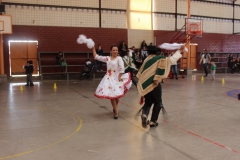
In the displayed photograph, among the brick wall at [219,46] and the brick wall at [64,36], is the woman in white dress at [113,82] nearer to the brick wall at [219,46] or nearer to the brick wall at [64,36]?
the brick wall at [64,36]

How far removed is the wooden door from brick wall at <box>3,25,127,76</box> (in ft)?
1.04

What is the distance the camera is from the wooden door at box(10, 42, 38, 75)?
15.7m

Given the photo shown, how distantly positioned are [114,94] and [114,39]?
12.7 meters

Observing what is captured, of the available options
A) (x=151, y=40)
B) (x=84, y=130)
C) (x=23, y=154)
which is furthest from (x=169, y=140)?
(x=151, y=40)

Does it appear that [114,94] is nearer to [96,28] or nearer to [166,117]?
[166,117]

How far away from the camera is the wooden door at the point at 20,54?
15.7 metres

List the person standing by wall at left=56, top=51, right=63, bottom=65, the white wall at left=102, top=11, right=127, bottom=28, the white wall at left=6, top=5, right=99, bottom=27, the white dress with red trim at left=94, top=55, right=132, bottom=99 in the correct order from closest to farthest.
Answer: the white dress with red trim at left=94, top=55, right=132, bottom=99
the white wall at left=6, top=5, right=99, bottom=27
the person standing by wall at left=56, top=51, right=63, bottom=65
the white wall at left=102, top=11, right=127, bottom=28

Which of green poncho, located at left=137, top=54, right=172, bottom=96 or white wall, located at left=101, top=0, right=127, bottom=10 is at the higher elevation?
white wall, located at left=101, top=0, right=127, bottom=10

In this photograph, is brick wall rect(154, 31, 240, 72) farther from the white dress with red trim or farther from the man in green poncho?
the man in green poncho

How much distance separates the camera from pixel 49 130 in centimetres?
489

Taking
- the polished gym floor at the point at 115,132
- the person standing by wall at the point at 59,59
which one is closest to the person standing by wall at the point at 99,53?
the person standing by wall at the point at 59,59

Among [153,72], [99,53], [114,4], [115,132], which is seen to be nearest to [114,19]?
[114,4]

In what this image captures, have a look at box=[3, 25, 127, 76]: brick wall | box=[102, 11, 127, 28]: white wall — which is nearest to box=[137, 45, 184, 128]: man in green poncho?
box=[3, 25, 127, 76]: brick wall

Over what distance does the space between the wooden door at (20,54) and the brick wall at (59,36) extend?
32 centimetres
